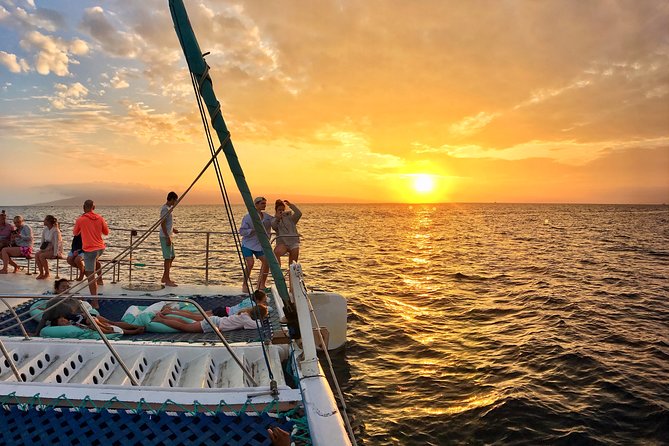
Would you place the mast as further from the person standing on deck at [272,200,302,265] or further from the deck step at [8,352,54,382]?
the person standing on deck at [272,200,302,265]

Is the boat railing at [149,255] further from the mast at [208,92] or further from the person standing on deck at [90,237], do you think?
the mast at [208,92]

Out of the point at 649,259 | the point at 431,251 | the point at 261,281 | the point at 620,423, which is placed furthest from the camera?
the point at 431,251

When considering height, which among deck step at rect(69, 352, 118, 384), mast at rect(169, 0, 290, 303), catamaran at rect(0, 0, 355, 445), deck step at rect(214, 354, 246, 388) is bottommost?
deck step at rect(214, 354, 246, 388)

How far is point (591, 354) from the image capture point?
10.5 m

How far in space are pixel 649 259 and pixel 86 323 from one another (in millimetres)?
34295

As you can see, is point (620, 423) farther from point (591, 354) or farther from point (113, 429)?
point (113, 429)

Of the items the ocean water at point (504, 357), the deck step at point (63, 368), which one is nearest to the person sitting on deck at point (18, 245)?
the ocean water at point (504, 357)

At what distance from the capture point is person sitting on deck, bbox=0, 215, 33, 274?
12.5 metres

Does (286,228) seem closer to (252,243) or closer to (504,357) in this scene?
(252,243)

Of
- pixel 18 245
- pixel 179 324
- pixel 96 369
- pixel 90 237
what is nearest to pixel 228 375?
pixel 96 369

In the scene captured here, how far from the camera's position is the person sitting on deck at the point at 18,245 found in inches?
492

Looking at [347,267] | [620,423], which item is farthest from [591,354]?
[347,267]

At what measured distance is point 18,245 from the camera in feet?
41.7

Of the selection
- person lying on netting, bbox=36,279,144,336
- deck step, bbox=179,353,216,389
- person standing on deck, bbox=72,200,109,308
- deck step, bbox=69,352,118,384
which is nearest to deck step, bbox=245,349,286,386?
deck step, bbox=179,353,216,389
